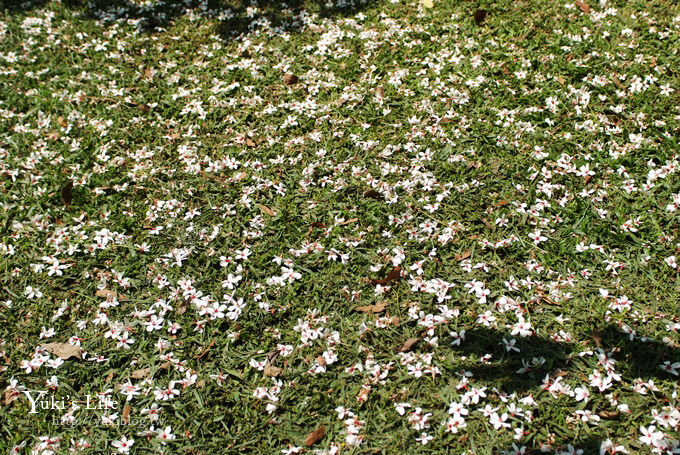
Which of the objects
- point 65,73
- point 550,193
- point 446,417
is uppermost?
point 65,73

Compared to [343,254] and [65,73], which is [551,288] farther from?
[65,73]

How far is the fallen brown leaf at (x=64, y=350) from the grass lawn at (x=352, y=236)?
0.01 m

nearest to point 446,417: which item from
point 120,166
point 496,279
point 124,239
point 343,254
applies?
point 496,279

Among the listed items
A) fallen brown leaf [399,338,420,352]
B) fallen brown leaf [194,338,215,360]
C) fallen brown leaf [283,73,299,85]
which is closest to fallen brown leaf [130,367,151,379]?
fallen brown leaf [194,338,215,360]

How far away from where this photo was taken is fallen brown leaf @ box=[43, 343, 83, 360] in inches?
126

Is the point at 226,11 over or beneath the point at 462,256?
over

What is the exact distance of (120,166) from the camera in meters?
4.36

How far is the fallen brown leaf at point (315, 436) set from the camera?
2.77 metres

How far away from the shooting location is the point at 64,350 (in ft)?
10.6

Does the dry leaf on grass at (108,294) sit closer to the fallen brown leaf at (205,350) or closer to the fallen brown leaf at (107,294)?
the fallen brown leaf at (107,294)

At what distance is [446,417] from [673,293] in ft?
5.27

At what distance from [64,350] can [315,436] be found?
1.66m

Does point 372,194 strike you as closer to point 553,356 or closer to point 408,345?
point 408,345

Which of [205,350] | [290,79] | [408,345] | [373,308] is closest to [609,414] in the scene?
[408,345]
